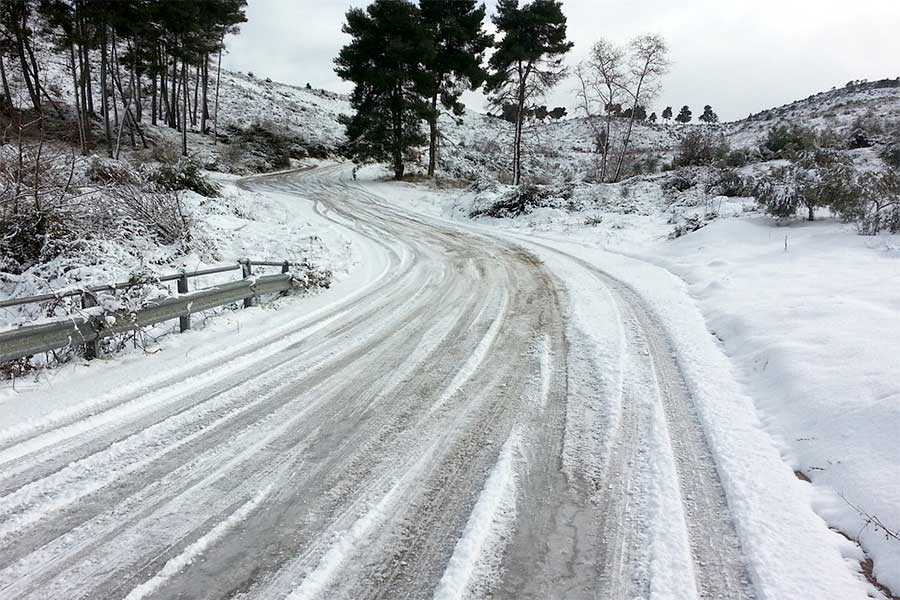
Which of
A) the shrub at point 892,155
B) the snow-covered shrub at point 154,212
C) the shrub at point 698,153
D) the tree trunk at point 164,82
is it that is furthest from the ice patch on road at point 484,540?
the tree trunk at point 164,82

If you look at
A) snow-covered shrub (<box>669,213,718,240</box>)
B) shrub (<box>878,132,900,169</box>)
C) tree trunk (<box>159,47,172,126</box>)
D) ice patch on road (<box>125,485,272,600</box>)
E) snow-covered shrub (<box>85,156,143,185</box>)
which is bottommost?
ice patch on road (<box>125,485,272,600</box>)

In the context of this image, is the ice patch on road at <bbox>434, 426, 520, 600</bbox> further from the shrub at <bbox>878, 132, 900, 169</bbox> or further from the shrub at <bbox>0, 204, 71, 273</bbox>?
the shrub at <bbox>878, 132, 900, 169</bbox>

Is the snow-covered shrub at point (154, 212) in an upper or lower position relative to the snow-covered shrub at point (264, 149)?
lower

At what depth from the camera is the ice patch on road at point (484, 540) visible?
8.22 feet

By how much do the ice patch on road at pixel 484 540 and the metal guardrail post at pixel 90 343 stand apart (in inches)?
195

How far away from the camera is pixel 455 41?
30234 mm

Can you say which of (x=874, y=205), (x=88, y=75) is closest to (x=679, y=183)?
(x=874, y=205)

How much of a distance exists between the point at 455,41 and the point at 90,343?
3042 centimetres

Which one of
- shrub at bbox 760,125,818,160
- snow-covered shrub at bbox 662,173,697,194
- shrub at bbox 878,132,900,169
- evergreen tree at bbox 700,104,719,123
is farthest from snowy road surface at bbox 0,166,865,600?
evergreen tree at bbox 700,104,719,123

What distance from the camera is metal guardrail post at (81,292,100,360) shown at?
18.0ft

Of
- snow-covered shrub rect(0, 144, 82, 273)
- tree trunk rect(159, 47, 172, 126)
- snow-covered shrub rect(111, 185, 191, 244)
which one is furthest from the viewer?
tree trunk rect(159, 47, 172, 126)

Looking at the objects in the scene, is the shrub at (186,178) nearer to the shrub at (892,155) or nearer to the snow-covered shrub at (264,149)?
the snow-covered shrub at (264,149)

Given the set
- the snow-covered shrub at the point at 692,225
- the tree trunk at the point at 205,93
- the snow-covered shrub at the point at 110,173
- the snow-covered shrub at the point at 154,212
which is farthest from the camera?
the tree trunk at the point at 205,93

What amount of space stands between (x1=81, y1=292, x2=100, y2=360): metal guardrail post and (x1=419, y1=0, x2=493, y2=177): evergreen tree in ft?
86.8
